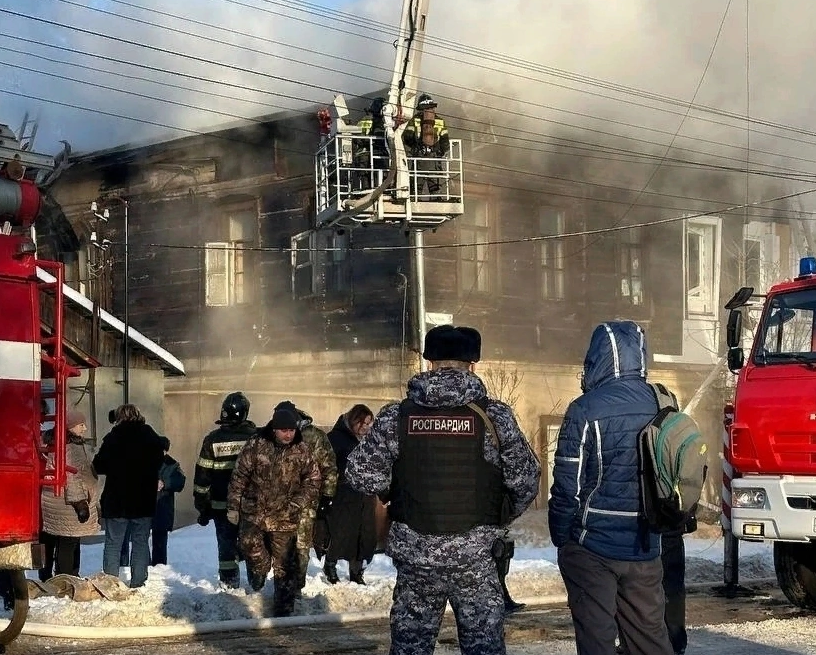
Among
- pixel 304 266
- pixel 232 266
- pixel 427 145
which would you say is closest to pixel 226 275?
pixel 232 266

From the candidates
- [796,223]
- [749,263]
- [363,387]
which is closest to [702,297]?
[749,263]

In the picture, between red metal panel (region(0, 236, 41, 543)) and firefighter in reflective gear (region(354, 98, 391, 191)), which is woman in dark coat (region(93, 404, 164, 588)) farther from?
firefighter in reflective gear (region(354, 98, 391, 191))

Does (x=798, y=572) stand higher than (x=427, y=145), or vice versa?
(x=427, y=145)

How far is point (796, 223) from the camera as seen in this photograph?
26156mm

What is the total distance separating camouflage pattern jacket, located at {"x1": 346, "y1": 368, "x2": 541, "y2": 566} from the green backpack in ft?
1.51

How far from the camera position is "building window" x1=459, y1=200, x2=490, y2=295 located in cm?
2086

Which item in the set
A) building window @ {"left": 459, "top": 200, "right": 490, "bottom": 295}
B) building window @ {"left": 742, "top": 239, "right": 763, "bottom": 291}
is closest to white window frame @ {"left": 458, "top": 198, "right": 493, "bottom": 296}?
building window @ {"left": 459, "top": 200, "right": 490, "bottom": 295}

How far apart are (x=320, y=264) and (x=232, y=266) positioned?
2.43 meters

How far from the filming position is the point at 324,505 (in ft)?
29.8

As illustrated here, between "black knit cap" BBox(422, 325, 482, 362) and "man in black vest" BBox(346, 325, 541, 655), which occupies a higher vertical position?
"black knit cap" BBox(422, 325, 482, 362)

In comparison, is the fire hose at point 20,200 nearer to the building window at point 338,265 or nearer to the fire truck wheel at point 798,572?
→ the fire truck wheel at point 798,572

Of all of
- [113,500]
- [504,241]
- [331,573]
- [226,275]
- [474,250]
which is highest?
[504,241]

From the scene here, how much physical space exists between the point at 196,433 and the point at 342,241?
4319 millimetres

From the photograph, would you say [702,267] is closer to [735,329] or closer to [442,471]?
[735,329]
